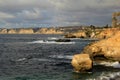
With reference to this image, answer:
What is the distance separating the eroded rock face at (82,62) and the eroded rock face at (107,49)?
22.3ft

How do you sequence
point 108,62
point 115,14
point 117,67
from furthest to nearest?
point 115,14
point 108,62
point 117,67

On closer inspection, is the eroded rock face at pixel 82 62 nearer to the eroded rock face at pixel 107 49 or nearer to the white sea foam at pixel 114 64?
the white sea foam at pixel 114 64

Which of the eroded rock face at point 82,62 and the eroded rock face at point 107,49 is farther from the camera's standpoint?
the eroded rock face at point 107,49

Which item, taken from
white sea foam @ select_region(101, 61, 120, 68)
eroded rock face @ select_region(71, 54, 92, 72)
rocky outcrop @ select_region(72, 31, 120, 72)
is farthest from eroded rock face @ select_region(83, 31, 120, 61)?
eroded rock face @ select_region(71, 54, 92, 72)

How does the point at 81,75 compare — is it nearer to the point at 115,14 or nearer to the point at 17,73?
the point at 17,73

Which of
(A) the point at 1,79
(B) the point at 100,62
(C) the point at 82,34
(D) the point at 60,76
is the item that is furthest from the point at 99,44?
(C) the point at 82,34

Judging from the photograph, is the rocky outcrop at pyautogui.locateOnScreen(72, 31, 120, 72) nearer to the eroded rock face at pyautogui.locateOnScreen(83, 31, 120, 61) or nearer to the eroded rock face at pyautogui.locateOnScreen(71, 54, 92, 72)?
the eroded rock face at pyautogui.locateOnScreen(83, 31, 120, 61)

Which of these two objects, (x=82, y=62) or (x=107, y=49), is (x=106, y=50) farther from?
(x=82, y=62)

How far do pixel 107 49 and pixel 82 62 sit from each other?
8.16 metres

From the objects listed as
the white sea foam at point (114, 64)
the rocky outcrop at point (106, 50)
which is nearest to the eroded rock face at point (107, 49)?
the rocky outcrop at point (106, 50)

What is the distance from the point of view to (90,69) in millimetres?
33781

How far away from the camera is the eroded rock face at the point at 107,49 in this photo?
39062 mm

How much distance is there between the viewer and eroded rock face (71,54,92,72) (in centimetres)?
3256

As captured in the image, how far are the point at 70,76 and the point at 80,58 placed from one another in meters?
2.22
